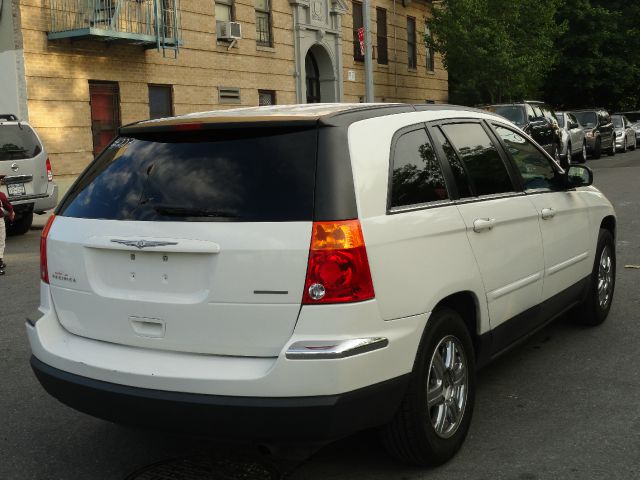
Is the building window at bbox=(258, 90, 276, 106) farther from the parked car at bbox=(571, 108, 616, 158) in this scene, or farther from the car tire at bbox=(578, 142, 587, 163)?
the parked car at bbox=(571, 108, 616, 158)

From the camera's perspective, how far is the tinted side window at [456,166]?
422 centimetres

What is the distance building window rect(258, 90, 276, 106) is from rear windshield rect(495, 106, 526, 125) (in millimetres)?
7196

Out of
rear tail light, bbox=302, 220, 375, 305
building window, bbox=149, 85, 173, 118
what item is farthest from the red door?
rear tail light, bbox=302, 220, 375, 305

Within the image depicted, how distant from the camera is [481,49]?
29.8 meters

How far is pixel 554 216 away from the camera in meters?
5.16

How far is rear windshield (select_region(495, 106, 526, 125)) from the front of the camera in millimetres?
21109

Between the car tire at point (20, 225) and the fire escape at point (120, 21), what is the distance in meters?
5.71

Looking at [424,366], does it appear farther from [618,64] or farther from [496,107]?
[618,64]

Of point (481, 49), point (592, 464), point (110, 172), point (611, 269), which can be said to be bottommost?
point (592, 464)

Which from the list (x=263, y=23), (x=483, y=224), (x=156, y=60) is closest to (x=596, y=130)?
(x=263, y=23)

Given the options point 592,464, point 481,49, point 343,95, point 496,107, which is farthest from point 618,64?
point 592,464

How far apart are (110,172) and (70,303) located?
641mm

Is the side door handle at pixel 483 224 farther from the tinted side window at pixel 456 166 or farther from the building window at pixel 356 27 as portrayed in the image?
the building window at pixel 356 27

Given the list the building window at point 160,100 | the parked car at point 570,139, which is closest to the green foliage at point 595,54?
the parked car at point 570,139
